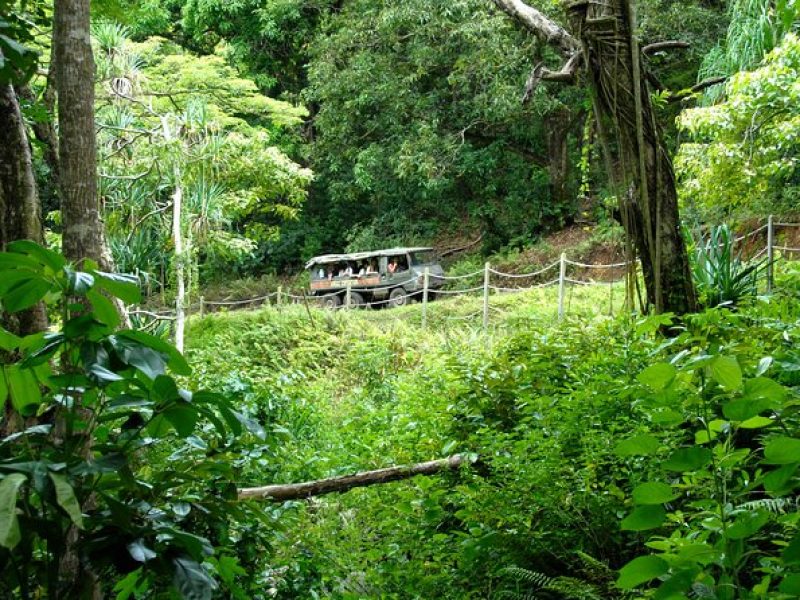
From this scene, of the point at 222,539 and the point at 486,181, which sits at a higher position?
the point at 486,181

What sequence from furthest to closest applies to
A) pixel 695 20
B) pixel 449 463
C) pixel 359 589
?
1. pixel 695 20
2. pixel 449 463
3. pixel 359 589

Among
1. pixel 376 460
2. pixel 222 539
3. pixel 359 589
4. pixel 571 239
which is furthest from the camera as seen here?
pixel 571 239

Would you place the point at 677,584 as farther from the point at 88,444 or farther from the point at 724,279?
the point at 724,279

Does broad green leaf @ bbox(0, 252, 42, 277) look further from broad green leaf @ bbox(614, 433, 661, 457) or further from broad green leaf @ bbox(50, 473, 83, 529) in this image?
broad green leaf @ bbox(614, 433, 661, 457)

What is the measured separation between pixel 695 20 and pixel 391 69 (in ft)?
23.4

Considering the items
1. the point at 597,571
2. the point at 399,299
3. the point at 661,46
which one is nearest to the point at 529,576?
the point at 597,571

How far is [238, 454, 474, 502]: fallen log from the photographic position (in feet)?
10.8

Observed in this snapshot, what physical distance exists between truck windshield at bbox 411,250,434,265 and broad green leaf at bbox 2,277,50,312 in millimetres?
18235

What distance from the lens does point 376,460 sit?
167 inches

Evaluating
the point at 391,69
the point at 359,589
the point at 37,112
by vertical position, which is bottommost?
the point at 359,589

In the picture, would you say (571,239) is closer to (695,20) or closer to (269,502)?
(695,20)

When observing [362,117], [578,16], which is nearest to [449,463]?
[578,16]

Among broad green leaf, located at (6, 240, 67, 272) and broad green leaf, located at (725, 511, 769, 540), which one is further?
broad green leaf, located at (725, 511, 769, 540)

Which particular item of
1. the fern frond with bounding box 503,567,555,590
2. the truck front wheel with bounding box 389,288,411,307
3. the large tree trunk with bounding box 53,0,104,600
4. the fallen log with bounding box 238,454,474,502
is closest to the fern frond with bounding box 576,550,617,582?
the fern frond with bounding box 503,567,555,590
